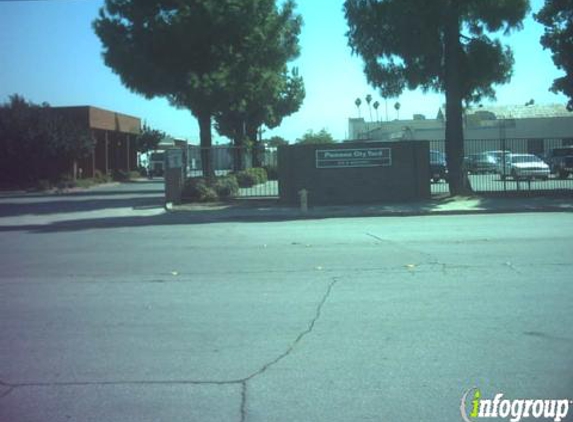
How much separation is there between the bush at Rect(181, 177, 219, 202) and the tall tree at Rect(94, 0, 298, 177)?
5.79 feet

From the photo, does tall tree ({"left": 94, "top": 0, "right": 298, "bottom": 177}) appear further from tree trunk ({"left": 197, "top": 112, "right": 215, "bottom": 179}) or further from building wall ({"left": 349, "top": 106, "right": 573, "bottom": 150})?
building wall ({"left": 349, "top": 106, "right": 573, "bottom": 150})

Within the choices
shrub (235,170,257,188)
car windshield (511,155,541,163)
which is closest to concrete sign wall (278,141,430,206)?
shrub (235,170,257,188)

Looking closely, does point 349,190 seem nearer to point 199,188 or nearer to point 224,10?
point 199,188

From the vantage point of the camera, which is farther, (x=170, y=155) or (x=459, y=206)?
(x=170, y=155)

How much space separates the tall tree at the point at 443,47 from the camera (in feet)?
78.0

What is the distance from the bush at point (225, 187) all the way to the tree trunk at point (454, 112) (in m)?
8.64

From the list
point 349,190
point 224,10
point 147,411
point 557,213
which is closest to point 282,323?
point 147,411

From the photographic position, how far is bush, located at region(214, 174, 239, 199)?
27.1 m

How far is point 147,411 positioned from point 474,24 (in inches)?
925

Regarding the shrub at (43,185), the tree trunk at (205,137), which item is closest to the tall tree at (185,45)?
the tree trunk at (205,137)

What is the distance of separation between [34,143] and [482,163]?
24805 mm

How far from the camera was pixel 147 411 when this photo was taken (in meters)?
4.63

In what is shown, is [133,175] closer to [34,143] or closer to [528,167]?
[34,143]

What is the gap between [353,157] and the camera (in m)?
24.7
